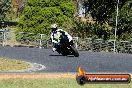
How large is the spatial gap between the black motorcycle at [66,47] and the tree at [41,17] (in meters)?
13.0

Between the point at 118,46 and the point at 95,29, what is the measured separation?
487cm

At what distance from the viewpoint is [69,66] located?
67.2 ft

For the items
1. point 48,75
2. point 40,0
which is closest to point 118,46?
point 40,0

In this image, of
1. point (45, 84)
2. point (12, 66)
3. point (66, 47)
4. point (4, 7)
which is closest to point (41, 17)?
point (66, 47)

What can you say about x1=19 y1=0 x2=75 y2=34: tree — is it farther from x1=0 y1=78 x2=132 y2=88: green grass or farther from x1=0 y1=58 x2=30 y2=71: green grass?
x1=0 y1=78 x2=132 y2=88: green grass

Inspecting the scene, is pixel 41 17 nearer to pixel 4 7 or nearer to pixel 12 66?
pixel 4 7

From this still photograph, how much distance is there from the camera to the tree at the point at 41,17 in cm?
3981

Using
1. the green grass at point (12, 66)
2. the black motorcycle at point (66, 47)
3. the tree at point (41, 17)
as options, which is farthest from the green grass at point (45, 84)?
the tree at point (41, 17)

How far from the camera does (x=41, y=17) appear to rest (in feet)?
132

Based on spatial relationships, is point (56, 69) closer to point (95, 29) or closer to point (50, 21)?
point (95, 29)

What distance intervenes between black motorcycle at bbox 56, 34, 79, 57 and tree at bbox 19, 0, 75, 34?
13042 mm

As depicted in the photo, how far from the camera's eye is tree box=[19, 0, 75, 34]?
39.8 metres

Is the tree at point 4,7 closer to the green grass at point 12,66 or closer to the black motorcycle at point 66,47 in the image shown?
the black motorcycle at point 66,47

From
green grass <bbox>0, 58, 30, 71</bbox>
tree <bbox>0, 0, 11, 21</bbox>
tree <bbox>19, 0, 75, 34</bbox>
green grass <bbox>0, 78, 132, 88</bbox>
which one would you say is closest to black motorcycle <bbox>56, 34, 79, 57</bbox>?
green grass <bbox>0, 58, 30, 71</bbox>
